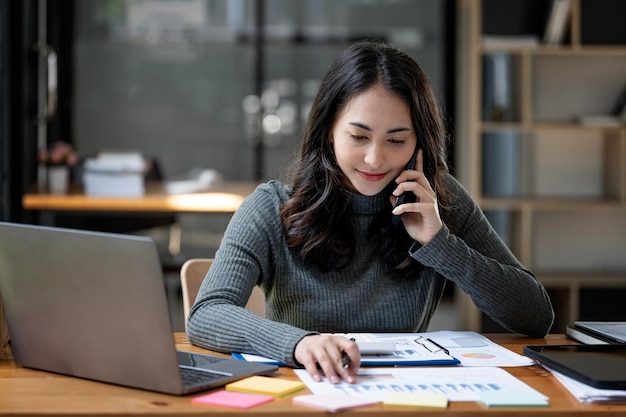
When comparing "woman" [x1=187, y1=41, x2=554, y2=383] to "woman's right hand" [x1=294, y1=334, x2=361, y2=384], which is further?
"woman" [x1=187, y1=41, x2=554, y2=383]

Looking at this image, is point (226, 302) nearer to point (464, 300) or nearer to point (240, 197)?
point (240, 197)

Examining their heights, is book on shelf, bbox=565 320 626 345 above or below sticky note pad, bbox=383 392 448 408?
below

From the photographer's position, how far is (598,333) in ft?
6.07

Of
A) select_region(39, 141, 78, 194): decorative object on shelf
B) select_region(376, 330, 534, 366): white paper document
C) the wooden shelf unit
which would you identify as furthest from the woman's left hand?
the wooden shelf unit

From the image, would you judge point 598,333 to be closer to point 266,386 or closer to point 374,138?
point 374,138

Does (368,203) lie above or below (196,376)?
above

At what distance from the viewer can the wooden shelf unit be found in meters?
4.99

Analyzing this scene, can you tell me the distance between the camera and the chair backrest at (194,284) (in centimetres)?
218

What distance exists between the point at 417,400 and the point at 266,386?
0.23 meters

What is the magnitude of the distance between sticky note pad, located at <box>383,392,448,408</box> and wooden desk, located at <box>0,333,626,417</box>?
0.04ft

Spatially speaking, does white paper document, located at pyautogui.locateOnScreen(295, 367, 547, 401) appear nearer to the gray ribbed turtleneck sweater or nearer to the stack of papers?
the gray ribbed turtleneck sweater

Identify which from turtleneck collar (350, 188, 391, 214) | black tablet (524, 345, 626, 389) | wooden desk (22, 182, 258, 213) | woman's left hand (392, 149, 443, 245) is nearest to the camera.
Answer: black tablet (524, 345, 626, 389)

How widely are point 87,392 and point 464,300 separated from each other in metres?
3.95

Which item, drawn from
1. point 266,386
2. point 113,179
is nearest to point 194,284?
point 266,386
